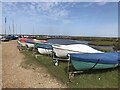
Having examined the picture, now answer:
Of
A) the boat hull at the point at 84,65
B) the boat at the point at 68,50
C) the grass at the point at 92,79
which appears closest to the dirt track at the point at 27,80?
the grass at the point at 92,79

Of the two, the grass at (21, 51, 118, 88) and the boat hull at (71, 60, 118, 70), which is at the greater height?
the boat hull at (71, 60, 118, 70)

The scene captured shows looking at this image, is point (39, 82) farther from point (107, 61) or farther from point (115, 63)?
point (115, 63)

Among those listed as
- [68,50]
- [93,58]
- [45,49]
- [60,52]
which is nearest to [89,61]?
[93,58]

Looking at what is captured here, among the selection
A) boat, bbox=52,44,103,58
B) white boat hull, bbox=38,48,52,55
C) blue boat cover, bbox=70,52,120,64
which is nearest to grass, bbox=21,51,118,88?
blue boat cover, bbox=70,52,120,64

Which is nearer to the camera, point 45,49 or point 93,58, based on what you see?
point 93,58

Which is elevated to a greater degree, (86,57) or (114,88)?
(86,57)

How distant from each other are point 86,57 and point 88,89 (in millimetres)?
2659

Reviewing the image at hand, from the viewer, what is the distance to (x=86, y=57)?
1119 centimetres

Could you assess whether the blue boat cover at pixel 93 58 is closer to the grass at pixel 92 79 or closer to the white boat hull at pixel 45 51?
the grass at pixel 92 79

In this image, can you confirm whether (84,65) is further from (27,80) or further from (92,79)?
(27,80)

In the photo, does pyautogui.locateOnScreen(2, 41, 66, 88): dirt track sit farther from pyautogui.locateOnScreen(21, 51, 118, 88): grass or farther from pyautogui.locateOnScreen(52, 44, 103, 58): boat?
pyautogui.locateOnScreen(52, 44, 103, 58): boat

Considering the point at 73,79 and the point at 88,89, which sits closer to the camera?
the point at 88,89

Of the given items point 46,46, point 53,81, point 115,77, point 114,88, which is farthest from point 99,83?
point 46,46

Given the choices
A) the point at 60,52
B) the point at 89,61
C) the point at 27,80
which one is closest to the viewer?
the point at 27,80
